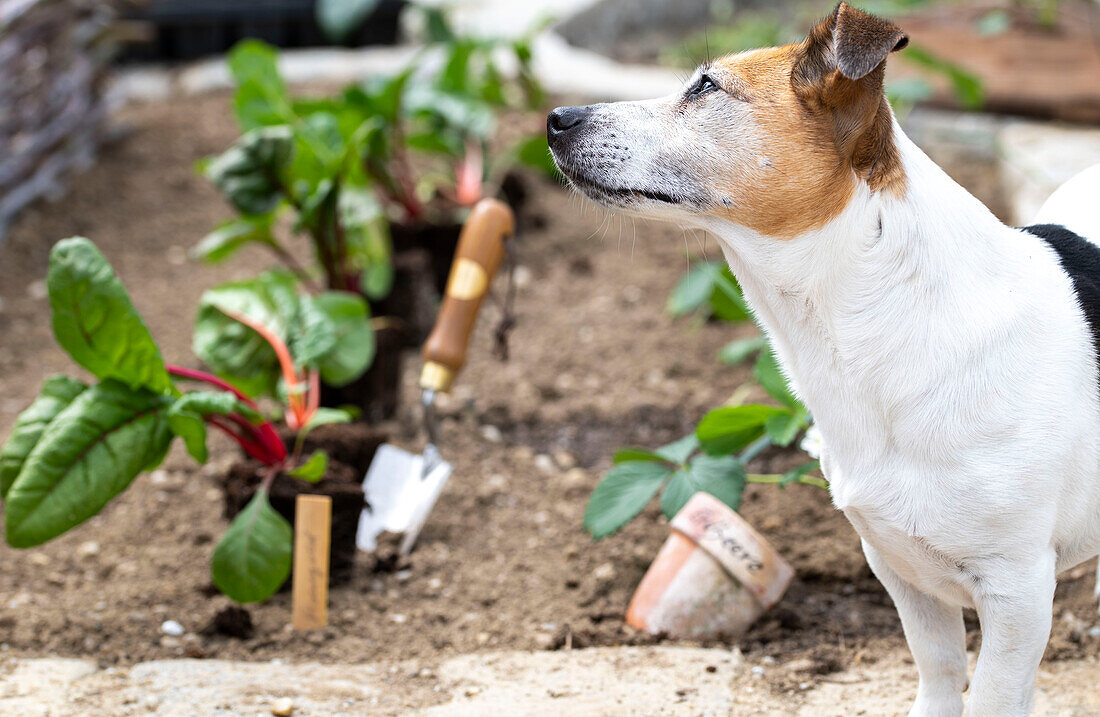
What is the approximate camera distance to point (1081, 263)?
189 centimetres

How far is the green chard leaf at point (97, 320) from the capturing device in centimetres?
240

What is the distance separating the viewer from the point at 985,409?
1.70 meters

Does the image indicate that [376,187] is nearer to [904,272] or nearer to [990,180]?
[990,180]

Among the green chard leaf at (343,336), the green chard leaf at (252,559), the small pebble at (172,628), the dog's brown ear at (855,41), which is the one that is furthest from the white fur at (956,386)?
the small pebble at (172,628)

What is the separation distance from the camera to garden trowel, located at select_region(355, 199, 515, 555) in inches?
114

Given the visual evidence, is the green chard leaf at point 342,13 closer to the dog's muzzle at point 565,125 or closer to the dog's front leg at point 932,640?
the dog's muzzle at point 565,125

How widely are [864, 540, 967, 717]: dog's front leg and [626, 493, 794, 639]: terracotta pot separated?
0.50 m

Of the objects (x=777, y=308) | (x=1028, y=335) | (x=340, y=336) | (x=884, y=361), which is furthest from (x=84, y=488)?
(x=1028, y=335)

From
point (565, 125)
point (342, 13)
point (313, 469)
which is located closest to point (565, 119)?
point (565, 125)

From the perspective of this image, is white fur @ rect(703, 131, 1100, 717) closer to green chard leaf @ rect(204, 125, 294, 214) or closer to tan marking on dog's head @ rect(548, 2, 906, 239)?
tan marking on dog's head @ rect(548, 2, 906, 239)

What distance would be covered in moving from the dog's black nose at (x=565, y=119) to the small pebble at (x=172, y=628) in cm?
154

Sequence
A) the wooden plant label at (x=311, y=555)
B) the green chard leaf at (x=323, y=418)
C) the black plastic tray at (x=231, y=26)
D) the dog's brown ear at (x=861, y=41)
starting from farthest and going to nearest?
the black plastic tray at (x=231, y=26) → the green chard leaf at (x=323, y=418) → the wooden plant label at (x=311, y=555) → the dog's brown ear at (x=861, y=41)

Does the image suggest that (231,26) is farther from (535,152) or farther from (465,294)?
(465,294)

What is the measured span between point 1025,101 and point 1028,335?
4142mm
